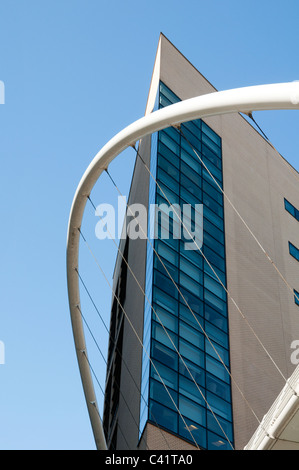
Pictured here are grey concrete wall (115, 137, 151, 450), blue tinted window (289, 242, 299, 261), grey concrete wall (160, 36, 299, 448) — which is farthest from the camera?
blue tinted window (289, 242, 299, 261)

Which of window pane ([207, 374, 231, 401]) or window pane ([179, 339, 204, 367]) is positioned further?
window pane ([207, 374, 231, 401])

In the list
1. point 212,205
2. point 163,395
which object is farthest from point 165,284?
point 212,205

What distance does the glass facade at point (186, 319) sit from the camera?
83.7 ft

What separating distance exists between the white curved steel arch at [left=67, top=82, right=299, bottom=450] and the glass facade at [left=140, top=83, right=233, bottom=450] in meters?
3.11

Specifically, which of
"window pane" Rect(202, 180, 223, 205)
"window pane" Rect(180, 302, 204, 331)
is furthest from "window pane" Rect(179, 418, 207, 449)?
"window pane" Rect(202, 180, 223, 205)

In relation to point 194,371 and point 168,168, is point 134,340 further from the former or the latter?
point 168,168

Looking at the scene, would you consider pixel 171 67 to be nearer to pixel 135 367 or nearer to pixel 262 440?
pixel 135 367

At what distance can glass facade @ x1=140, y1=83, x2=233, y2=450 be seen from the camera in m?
25.5

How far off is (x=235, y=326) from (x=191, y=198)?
265 inches

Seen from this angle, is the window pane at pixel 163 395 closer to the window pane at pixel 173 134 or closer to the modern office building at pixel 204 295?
the modern office building at pixel 204 295

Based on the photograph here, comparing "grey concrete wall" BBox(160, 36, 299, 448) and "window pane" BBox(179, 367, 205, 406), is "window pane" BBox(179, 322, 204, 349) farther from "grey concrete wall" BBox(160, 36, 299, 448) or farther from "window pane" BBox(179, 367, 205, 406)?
"grey concrete wall" BBox(160, 36, 299, 448)

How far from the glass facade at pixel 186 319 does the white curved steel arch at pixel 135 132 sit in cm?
311

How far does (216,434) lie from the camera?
26.2 metres
